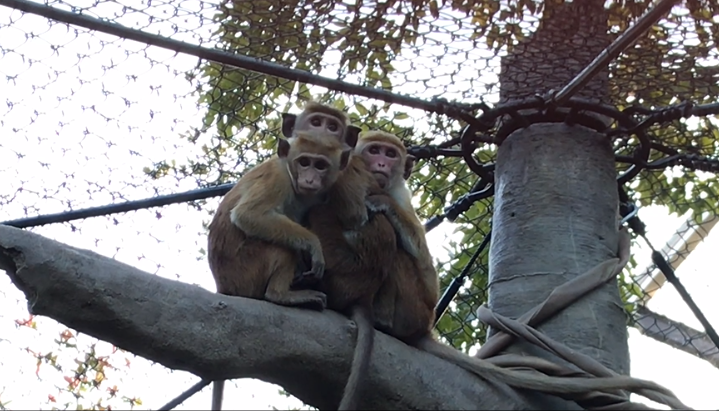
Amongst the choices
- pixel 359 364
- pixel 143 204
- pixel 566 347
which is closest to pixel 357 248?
pixel 359 364

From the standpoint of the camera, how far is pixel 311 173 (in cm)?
348

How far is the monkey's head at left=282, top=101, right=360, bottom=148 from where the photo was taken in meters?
4.43

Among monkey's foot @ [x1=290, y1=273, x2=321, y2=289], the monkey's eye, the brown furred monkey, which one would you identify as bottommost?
monkey's foot @ [x1=290, y1=273, x2=321, y2=289]

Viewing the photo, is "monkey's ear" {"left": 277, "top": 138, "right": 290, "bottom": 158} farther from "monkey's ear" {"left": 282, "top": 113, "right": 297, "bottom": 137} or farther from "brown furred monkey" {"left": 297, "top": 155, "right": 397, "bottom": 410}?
"monkey's ear" {"left": 282, "top": 113, "right": 297, "bottom": 137}

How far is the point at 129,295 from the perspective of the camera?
2.64 metres

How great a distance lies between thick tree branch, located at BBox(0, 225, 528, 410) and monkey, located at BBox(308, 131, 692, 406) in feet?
0.32

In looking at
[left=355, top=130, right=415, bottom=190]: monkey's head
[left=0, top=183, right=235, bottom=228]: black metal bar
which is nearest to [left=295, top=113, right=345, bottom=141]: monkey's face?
[left=355, top=130, right=415, bottom=190]: monkey's head

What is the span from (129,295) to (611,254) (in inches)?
83.1

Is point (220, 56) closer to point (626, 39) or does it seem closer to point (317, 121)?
point (317, 121)

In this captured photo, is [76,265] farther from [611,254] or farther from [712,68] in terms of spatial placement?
[712,68]

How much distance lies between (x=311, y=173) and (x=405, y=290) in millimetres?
558

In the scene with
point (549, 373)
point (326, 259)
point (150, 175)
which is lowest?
point (549, 373)

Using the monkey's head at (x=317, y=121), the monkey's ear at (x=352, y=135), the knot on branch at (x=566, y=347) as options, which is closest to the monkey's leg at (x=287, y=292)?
the knot on branch at (x=566, y=347)

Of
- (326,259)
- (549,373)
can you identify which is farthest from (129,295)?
(549,373)
